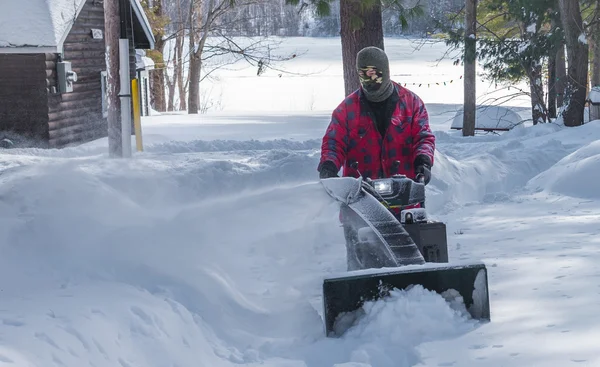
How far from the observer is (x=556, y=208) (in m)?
8.64

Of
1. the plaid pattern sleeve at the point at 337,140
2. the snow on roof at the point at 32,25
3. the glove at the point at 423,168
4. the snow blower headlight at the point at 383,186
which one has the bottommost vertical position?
the snow blower headlight at the point at 383,186

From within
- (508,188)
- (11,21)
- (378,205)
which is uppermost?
(11,21)

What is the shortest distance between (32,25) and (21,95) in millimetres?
1617

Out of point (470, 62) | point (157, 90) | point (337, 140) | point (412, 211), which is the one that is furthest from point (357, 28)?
point (157, 90)

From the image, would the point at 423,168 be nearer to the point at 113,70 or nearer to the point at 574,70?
the point at 113,70

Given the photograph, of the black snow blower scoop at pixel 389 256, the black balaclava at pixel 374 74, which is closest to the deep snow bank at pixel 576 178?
the black balaclava at pixel 374 74

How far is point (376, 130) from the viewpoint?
529 cm

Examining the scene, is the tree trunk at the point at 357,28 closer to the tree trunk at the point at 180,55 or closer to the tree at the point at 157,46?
the tree at the point at 157,46

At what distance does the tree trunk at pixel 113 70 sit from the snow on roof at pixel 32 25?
197 inches

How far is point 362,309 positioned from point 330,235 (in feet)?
12.3

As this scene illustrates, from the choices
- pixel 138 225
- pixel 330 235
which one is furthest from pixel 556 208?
pixel 138 225

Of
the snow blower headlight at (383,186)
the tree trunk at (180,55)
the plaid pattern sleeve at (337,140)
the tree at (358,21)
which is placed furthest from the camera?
the tree trunk at (180,55)

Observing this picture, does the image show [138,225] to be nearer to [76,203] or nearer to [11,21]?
[76,203]

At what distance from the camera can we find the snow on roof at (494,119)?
87.5 ft
